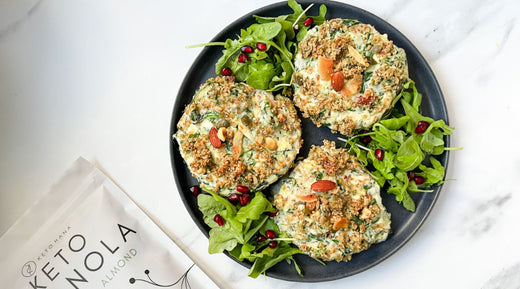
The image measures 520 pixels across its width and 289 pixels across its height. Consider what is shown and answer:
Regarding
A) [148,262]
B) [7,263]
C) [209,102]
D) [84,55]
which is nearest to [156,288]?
[148,262]

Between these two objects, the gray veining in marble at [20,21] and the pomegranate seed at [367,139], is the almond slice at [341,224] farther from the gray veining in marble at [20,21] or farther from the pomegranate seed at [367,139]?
the gray veining in marble at [20,21]

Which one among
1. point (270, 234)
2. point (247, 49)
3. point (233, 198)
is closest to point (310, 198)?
point (270, 234)

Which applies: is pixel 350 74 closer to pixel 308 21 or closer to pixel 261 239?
pixel 308 21

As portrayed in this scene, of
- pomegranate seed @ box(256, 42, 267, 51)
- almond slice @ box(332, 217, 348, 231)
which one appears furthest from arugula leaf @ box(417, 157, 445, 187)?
pomegranate seed @ box(256, 42, 267, 51)

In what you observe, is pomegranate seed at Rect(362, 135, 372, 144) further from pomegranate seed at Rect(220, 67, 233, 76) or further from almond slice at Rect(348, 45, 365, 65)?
pomegranate seed at Rect(220, 67, 233, 76)

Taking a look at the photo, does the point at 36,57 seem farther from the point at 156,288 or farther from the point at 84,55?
the point at 156,288

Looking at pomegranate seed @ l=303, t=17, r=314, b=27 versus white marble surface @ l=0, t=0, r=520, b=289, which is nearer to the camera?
pomegranate seed @ l=303, t=17, r=314, b=27
